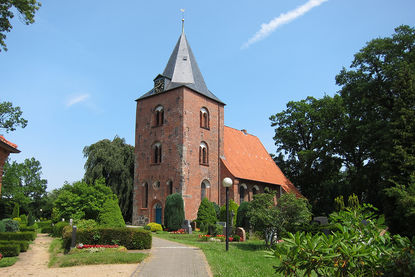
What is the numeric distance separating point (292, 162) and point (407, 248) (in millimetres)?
36898

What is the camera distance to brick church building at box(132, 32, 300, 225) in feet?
89.2

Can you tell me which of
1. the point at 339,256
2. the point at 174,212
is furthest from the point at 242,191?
the point at 339,256

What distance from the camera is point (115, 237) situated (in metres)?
13.5

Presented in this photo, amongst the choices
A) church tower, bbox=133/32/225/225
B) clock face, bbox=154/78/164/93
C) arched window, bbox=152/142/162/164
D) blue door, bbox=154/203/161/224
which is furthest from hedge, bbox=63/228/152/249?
clock face, bbox=154/78/164/93

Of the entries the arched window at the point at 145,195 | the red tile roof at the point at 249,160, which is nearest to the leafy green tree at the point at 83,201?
the arched window at the point at 145,195

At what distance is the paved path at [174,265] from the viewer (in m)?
8.66

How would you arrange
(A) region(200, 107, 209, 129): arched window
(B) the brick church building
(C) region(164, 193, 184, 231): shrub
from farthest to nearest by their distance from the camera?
(A) region(200, 107, 209, 129): arched window, (B) the brick church building, (C) region(164, 193, 184, 231): shrub

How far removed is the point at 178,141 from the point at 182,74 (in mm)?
6832

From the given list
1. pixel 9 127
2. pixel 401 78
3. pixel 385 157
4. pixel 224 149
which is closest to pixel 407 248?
pixel 385 157

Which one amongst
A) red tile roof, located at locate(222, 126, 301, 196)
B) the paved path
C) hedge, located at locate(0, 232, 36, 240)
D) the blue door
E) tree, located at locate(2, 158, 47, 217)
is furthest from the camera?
tree, located at locate(2, 158, 47, 217)

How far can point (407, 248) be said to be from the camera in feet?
12.0

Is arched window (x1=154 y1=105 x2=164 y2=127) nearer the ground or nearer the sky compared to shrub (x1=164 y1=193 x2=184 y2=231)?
nearer the sky

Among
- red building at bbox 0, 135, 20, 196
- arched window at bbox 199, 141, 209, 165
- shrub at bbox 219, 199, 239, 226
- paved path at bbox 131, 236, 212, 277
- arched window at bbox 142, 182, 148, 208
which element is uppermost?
arched window at bbox 199, 141, 209, 165

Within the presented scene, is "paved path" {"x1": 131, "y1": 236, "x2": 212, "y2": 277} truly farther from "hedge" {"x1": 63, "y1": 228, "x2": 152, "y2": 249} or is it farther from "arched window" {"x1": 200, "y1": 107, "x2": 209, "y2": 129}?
"arched window" {"x1": 200, "y1": 107, "x2": 209, "y2": 129}
